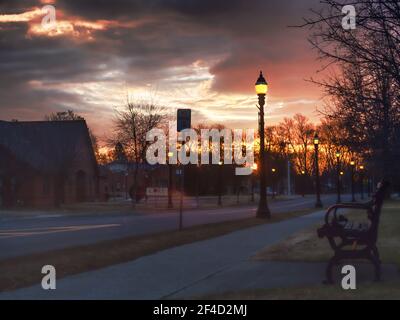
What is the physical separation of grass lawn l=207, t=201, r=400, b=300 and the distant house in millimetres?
33868

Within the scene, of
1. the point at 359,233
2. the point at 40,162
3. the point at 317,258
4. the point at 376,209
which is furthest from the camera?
the point at 40,162

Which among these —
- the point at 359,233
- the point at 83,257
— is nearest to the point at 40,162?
the point at 83,257

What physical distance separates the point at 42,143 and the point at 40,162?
5.45 feet

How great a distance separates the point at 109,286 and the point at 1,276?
6.48 feet

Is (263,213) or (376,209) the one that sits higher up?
(376,209)

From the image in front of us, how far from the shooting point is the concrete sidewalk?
8.66 m

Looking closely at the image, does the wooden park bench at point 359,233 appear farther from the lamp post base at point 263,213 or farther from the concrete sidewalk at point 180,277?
the lamp post base at point 263,213

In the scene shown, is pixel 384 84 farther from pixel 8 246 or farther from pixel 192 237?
pixel 8 246

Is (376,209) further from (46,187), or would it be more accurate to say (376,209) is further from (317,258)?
(46,187)

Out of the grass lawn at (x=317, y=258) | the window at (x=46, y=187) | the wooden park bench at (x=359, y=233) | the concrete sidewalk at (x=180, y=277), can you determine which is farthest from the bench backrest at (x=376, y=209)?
the window at (x=46, y=187)

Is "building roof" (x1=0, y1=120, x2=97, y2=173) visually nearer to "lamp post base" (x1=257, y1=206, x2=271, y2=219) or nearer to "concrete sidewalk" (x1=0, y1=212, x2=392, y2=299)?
"lamp post base" (x1=257, y1=206, x2=271, y2=219)

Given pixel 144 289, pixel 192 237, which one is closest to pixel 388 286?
pixel 144 289

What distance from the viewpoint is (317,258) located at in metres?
12.2
